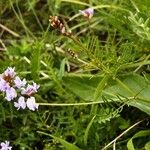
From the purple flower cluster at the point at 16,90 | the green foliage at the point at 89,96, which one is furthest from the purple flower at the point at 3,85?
the green foliage at the point at 89,96

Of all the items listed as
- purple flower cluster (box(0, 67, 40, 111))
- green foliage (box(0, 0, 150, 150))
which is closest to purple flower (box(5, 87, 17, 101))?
purple flower cluster (box(0, 67, 40, 111))

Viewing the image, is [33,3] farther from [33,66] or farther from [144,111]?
[144,111]

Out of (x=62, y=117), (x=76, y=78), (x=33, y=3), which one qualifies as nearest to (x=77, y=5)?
(x=33, y=3)

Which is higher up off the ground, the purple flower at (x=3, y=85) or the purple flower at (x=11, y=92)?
the purple flower at (x=3, y=85)

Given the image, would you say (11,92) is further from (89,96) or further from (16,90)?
(89,96)

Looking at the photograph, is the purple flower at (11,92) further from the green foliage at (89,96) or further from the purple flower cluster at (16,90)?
the green foliage at (89,96)

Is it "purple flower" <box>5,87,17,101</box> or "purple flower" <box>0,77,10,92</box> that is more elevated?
"purple flower" <box>0,77,10,92</box>

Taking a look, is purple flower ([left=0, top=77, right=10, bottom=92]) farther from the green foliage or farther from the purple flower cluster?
the green foliage

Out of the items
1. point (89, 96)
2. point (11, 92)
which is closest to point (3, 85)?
point (11, 92)

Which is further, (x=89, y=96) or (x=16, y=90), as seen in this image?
(x=89, y=96)
